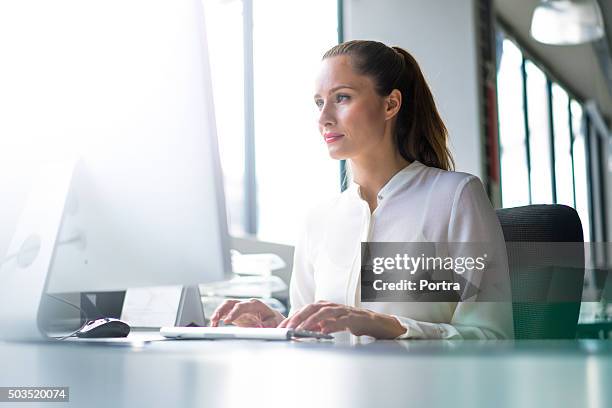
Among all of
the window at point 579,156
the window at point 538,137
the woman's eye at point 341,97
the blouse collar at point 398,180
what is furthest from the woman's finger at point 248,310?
the window at point 579,156

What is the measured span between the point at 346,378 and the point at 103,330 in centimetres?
60

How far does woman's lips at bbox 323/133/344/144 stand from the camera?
1.63 meters

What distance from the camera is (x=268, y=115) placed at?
4.47 m

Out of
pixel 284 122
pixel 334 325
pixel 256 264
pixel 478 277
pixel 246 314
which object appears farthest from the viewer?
pixel 284 122

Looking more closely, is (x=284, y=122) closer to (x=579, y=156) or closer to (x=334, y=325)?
(x=334, y=325)

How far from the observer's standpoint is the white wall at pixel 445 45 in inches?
195

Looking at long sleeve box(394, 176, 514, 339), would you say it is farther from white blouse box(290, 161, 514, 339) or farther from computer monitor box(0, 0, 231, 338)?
computer monitor box(0, 0, 231, 338)

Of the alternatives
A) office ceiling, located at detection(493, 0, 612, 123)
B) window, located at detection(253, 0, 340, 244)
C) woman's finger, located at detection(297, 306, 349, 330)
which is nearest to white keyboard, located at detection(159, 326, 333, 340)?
woman's finger, located at detection(297, 306, 349, 330)

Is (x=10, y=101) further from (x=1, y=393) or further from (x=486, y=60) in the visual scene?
(x=486, y=60)

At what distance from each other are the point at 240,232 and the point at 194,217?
11.1 feet

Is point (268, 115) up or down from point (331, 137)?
up

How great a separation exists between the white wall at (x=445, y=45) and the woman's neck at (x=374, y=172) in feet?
10.9

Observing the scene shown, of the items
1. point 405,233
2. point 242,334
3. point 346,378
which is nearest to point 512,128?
point 405,233

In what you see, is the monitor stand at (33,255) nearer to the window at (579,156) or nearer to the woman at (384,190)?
the woman at (384,190)
